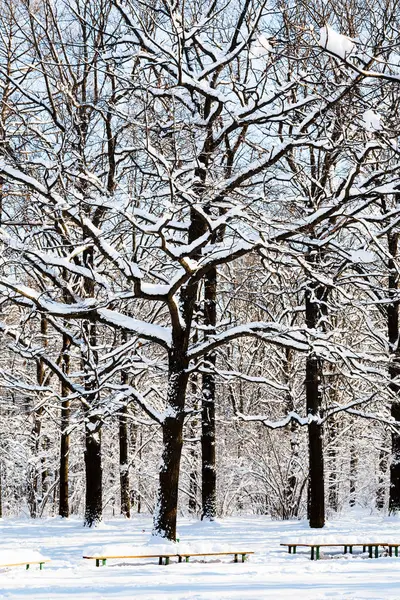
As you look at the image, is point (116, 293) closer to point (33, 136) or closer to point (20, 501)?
point (33, 136)

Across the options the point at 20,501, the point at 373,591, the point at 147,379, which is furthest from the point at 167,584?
the point at 20,501

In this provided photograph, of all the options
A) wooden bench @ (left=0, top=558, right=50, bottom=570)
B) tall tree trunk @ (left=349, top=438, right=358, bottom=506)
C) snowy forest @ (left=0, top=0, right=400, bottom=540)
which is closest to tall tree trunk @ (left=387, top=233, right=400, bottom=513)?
snowy forest @ (left=0, top=0, right=400, bottom=540)

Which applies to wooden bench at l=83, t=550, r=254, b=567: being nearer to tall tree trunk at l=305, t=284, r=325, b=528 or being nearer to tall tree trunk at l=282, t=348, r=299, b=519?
tall tree trunk at l=305, t=284, r=325, b=528

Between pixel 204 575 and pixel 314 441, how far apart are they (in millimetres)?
7590

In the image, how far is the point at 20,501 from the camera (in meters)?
34.1

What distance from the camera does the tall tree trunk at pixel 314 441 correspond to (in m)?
17.0

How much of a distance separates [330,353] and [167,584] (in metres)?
5.89

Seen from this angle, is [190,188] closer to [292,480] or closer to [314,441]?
[314,441]

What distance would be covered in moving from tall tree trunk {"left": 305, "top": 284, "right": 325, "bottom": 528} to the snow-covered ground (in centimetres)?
100

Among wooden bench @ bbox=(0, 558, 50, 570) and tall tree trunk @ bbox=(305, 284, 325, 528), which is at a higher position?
tall tree trunk @ bbox=(305, 284, 325, 528)

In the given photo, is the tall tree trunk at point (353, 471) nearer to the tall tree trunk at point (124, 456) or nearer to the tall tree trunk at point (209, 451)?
the tall tree trunk at point (124, 456)

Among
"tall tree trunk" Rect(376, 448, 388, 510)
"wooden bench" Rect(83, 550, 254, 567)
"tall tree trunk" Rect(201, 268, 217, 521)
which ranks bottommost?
"tall tree trunk" Rect(376, 448, 388, 510)

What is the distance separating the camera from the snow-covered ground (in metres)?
8.60

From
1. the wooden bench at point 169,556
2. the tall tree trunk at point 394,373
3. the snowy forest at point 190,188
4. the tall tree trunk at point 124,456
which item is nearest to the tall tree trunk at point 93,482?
the snowy forest at point 190,188
